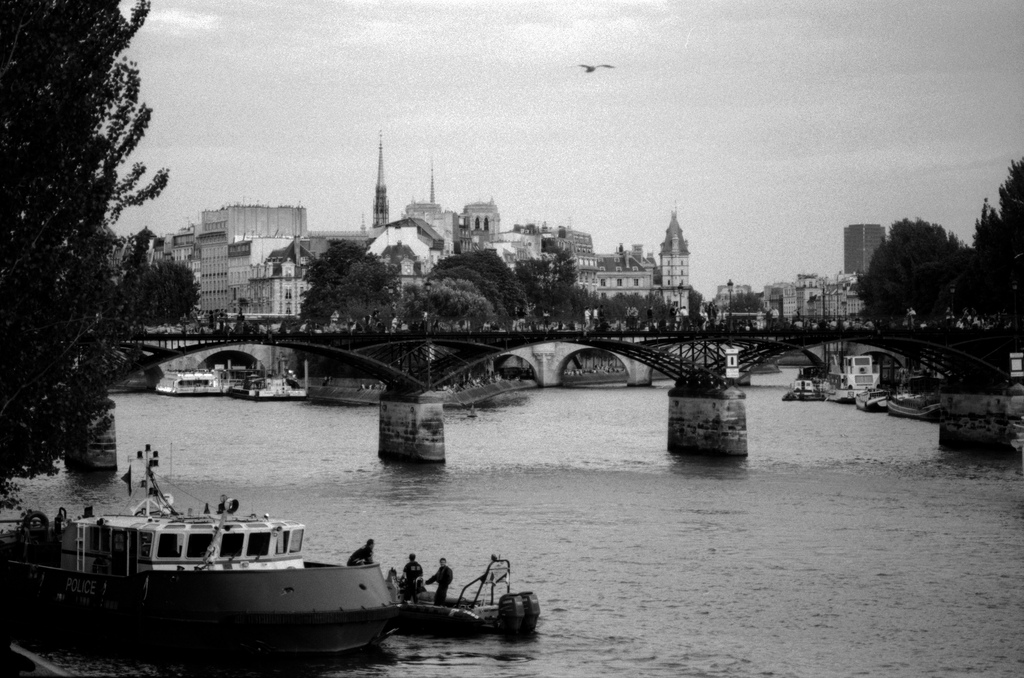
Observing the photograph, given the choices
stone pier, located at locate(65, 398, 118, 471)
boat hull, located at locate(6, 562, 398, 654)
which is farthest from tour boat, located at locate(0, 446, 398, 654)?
stone pier, located at locate(65, 398, 118, 471)

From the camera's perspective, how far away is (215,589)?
3131 centimetres

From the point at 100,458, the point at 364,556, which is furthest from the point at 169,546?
the point at 100,458

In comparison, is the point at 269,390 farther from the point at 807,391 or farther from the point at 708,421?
the point at 708,421

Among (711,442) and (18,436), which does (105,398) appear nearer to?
(18,436)

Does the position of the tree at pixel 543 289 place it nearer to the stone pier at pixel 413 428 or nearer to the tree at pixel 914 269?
the tree at pixel 914 269

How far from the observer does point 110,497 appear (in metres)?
55.5

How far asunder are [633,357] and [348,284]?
72.9m

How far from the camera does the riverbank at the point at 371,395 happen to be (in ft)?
379

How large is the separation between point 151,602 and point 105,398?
4525mm

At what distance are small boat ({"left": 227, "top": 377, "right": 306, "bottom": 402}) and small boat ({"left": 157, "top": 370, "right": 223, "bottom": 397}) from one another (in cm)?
151

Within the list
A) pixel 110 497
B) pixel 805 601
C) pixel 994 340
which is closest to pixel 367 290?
pixel 994 340

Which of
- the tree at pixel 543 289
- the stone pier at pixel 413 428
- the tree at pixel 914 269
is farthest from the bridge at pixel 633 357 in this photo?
the tree at pixel 543 289

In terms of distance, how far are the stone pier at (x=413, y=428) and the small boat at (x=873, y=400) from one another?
47412 millimetres

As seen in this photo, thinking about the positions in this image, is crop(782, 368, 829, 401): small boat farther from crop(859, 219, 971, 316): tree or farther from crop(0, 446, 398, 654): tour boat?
crop(0, 446, 398, 654): tour boat
